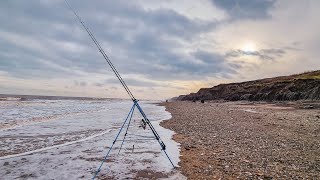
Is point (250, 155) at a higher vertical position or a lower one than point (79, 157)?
higher

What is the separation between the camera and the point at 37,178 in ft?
28.3

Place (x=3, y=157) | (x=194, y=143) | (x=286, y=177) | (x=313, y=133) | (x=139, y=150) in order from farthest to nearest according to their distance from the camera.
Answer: (x=313, y=133) < (x=194, y=143) < (x=139, y=150) < (x=3, y=157) < (x=286, y=177)

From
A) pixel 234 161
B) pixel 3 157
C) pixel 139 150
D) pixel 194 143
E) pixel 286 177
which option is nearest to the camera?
pixel 286 177

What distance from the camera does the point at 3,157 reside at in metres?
11.2

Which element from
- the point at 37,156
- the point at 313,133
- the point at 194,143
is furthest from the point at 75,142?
the point at 313,133

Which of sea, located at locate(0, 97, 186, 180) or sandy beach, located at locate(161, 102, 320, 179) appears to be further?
sea, located at locate(0, 97, 186, 180)

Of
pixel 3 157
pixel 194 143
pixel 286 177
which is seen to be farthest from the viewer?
pixel 194 143

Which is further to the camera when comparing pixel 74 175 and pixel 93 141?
pixel 93 141

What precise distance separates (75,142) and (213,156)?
6709 millimetres

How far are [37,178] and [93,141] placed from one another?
19.8 ft

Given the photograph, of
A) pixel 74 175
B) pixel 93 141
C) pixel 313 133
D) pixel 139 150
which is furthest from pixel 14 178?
pixel 313 133

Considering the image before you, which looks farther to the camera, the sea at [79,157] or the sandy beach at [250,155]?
the sea at [79,157]

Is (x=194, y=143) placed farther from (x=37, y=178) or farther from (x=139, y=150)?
(x=37, y=178)

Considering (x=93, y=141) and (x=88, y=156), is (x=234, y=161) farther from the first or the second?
(x=93, y=141)
